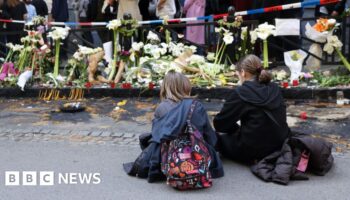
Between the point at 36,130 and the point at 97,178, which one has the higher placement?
the point at 36,130

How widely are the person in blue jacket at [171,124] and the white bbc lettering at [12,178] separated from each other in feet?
3.72

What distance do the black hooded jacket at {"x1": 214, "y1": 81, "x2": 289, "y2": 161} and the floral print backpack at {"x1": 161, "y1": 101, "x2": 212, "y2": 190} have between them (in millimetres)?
566

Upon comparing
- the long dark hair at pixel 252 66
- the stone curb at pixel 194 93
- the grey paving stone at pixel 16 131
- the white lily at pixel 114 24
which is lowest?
the grey paving stone at pixel 16 131

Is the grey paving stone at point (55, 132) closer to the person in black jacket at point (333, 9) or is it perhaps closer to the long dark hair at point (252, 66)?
the long dark hair at point (252, 66)

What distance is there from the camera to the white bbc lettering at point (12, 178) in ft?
18.2

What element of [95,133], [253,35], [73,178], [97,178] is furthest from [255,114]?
[253,35]

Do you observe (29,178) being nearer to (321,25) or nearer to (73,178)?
(73,178)

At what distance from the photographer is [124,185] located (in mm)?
5461

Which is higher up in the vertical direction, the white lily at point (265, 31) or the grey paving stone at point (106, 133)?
the white lily at point (265, 31)

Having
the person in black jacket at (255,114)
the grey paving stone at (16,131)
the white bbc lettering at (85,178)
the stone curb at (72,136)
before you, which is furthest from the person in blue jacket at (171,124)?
the grey paving stone at (16,131)

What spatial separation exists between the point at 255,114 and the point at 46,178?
2.19m

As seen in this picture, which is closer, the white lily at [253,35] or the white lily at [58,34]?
the white lily at [253,35]

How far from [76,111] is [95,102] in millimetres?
743

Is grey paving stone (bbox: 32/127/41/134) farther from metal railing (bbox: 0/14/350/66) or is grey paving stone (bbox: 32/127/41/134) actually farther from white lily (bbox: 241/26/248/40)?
white lily (bbox: 241/26/248/40)
